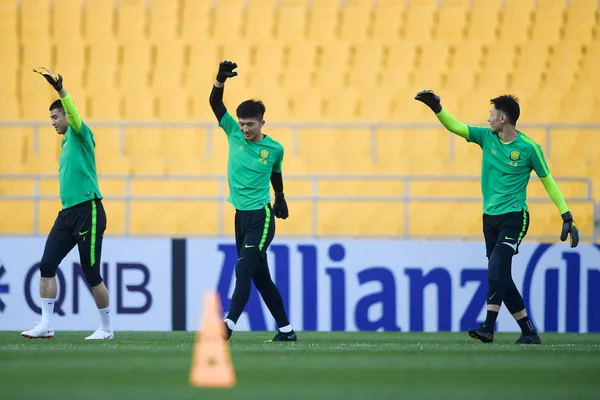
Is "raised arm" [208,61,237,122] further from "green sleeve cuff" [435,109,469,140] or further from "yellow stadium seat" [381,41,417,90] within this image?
"yellow stadium seat" [381,41,417,90]

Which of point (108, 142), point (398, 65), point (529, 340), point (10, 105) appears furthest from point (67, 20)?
point (529, 340)

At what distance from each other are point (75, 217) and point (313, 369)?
3.26m

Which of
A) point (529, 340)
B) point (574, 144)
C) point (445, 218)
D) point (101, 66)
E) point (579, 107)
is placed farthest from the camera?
point (101, 66)

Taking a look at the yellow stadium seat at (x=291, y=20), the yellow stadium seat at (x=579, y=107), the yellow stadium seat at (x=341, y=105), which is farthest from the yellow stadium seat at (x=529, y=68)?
the yellow stadium seat at (x=291, y=20)

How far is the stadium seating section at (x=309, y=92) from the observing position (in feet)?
50.1

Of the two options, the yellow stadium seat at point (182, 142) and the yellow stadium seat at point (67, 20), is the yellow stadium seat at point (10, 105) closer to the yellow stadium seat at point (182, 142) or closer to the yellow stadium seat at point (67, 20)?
the yellow stadium seat at point (67, 20)

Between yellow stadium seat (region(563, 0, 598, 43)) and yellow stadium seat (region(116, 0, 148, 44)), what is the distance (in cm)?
689

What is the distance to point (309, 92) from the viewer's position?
17234 mm

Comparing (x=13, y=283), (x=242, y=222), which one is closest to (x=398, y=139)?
(x=13, y=283)

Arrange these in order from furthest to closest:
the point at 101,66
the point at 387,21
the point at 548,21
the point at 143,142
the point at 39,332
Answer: the point at 387,21
the point at 548,21
the point at 101,66
the point at 143,142
the point at 39,332

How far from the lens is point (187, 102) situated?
17188mm

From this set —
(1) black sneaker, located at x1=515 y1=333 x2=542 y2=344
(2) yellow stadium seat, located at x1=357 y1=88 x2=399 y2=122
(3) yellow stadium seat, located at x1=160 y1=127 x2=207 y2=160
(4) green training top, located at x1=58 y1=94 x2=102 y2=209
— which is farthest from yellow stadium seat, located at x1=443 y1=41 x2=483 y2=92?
(4) green training top, located at x1=58 y1=94 x2=102 y2=209

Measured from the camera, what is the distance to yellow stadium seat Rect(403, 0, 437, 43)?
59.5 feet

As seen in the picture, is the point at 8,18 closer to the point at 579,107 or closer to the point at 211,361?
the point at 579,107
